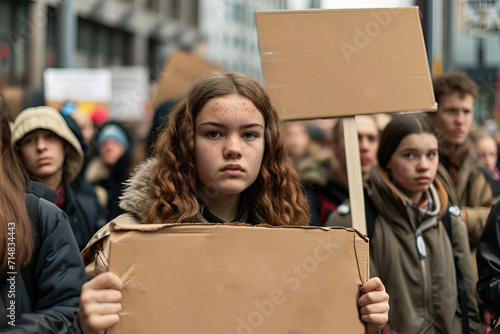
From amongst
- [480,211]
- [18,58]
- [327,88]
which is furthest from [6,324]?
[18,58]

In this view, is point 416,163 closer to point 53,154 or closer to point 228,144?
point 228,144

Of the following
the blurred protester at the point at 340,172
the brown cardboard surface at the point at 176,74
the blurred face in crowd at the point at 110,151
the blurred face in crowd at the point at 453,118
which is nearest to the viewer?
the blurred face in crowd at the point at 453,118

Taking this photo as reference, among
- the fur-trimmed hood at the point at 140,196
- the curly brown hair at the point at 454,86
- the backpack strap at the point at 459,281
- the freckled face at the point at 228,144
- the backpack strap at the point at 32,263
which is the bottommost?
the backpack strap at the point at 459,281

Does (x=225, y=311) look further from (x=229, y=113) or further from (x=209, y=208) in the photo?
(x=229, y=113)

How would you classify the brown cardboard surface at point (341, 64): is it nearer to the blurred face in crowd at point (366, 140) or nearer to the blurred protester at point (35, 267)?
the blurred protester at point (35, 267)

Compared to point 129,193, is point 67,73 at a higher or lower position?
higher

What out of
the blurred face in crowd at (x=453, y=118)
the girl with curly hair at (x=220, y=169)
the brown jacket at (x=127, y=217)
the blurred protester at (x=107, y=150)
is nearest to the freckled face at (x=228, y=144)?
the girl with curly hair at (x=220, y=169)

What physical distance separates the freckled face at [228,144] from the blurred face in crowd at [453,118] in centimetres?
234

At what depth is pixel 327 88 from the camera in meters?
2.75

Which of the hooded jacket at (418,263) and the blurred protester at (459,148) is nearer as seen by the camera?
the hooded jacket at (418,263)

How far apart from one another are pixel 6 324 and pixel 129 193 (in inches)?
23.1

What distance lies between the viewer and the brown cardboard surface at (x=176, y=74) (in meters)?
6.07

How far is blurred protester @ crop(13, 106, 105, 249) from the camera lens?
3.69 meters

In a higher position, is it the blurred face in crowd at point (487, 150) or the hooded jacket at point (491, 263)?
the blurred face in crowd at point (487, 150)
